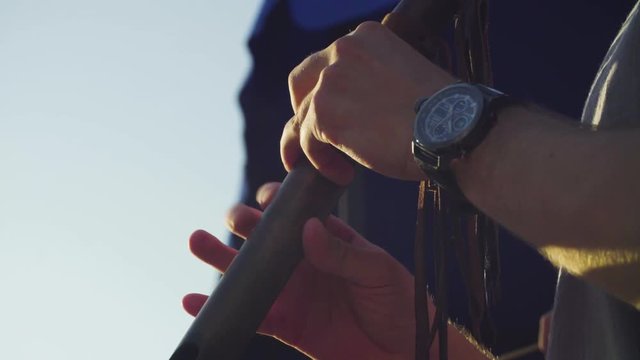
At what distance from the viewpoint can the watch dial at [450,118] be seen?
0.59 meters

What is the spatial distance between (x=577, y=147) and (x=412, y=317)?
1.58 ft

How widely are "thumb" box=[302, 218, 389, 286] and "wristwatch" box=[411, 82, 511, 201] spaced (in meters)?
0.13

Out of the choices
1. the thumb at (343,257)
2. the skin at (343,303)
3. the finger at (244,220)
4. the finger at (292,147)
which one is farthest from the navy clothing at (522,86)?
the finger at (292,147)

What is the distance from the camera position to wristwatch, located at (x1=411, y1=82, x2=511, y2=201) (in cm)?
58

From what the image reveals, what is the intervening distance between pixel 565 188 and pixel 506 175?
5cm

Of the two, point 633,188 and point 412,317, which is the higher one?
point 633,188

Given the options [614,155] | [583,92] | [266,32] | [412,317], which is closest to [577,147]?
[614,155]

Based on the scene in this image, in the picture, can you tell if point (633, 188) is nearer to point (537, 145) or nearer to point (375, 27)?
point (537, 145)

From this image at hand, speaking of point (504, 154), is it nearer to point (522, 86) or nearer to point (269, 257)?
point (269, 257)

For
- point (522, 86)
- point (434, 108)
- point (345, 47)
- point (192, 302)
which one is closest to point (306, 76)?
point (345, 47)

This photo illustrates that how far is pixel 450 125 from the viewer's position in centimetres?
60

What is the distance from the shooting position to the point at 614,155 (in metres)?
0.51

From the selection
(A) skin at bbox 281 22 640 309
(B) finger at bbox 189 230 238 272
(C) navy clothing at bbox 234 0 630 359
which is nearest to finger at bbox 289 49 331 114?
(A) skin at bbox 281 22 640 309

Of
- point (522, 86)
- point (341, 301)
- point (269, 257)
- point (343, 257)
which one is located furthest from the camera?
point (522, 86)
